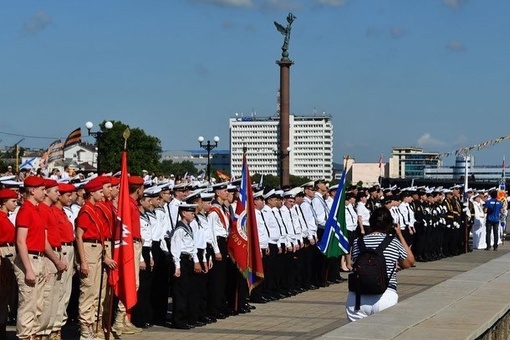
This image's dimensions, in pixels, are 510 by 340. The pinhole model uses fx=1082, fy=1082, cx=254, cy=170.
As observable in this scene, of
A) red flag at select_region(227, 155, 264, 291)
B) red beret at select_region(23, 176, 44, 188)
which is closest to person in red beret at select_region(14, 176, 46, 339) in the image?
red beret at select_region(23, 176, 44, 188)

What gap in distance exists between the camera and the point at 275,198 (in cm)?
1777

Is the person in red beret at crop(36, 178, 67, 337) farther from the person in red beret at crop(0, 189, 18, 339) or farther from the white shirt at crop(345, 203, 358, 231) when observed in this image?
the white shirt at crop(345, 203, 358, 231)

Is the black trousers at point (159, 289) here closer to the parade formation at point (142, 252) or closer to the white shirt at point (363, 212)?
the parade formation at point (142, 252)

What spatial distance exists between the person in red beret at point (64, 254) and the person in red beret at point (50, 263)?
0.44 ft

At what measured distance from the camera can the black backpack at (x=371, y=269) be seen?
882cm

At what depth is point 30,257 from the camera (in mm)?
10984

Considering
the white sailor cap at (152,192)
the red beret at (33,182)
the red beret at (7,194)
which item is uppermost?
the red beret at (33,182)

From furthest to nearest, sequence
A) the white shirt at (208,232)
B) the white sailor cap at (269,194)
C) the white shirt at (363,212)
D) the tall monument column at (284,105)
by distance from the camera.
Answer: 1. the tall monument column at (284,105)
2. the white shirt at (363,212)
3. the white sailor cap at (269,194)
4. the white shirt at (208,232)

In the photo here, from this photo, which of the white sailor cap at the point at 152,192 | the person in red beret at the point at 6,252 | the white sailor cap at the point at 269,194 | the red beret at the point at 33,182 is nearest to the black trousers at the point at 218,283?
the white sailor cap at the point at 152,192

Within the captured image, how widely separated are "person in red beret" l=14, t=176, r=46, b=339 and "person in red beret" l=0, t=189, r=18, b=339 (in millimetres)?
1056

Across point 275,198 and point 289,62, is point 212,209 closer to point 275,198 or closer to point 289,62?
point 275,198

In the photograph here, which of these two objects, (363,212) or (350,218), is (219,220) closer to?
(350,218)

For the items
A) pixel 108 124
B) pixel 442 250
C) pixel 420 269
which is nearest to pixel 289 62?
pixel 108 124

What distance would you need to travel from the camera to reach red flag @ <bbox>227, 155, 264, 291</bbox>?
50.0 feet
